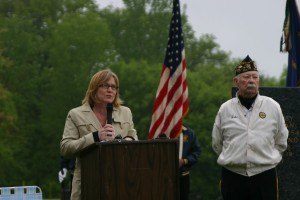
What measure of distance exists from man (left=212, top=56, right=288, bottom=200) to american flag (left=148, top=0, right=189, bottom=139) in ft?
17.6

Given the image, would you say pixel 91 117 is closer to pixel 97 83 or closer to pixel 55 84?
pixel 97 83

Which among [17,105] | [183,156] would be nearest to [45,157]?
[17,105]

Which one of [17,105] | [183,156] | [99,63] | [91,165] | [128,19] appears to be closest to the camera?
[91,165]

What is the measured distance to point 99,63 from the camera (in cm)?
6475

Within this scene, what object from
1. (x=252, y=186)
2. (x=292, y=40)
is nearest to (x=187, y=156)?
(x=292, y=40)

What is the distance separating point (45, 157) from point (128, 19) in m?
16.6

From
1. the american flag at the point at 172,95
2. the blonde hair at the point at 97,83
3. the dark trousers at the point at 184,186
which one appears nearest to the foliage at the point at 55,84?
the american flag at the point at 172,95

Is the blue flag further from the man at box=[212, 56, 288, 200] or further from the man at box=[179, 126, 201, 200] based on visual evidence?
the man at box=[212, 56, 288, 200]

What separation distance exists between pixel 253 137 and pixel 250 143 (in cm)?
5

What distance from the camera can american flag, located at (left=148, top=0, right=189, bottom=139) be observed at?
14.1 m

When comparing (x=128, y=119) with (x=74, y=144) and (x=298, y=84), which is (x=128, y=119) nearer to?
(x=74, y=144)

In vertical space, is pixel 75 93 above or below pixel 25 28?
below

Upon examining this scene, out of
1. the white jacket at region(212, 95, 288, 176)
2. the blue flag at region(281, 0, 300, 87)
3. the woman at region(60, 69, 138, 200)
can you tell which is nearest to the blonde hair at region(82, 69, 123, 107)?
the woman at region(60, 69, 138, 200)

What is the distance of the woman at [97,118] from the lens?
773 centimetres
